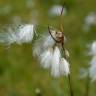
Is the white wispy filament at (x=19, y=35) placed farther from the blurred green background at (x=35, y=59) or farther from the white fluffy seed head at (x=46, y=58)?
the blurred green background at (x=35, y=59)

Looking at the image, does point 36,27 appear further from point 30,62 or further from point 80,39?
point 80,39

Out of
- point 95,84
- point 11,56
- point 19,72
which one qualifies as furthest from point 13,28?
point 11,56

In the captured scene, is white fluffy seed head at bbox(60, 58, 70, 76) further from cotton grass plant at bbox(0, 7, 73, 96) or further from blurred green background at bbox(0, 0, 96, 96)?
blurred green background at bbox(0, 0, 96, 96)

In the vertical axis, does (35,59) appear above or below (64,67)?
above

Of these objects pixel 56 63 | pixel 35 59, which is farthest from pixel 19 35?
pixel 35 59

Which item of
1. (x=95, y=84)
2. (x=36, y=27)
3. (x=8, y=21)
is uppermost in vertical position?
(x=8, y=21)

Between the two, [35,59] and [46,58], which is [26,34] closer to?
[46,58]

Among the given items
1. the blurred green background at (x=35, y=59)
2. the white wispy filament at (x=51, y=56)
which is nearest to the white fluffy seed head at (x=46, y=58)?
the white wispy filament at (x=51, y=56)
